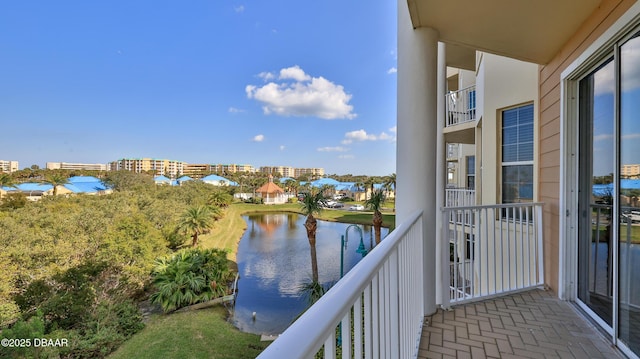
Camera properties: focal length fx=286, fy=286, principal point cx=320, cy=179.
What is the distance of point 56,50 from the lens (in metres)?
19.9

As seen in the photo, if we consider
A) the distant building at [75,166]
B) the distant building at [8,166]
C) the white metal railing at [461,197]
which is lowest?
the white metal railing at [461,197]

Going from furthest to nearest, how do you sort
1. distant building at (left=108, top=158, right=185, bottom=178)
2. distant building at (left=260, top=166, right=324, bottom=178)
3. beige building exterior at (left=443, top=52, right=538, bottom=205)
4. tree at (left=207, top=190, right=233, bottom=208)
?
distant building at (left=260, top=166, right=324, bottom=178)
distant building at (left=108, top=158, right=185, bottom=178)
tree at (left=207, top=190, right=233, bottom=208)
beige building exterior at (left=443, top=52, right=538, bottom=205)

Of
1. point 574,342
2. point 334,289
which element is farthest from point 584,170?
point 334,289

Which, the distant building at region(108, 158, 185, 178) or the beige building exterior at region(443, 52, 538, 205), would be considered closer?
the beige building exterior at region(443, 52, 538, 205)

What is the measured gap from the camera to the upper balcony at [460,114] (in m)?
7.15

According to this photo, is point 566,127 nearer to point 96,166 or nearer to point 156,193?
point 156,193

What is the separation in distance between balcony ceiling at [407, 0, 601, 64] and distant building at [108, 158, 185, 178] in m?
57.2

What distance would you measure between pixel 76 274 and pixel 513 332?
43.5 ft

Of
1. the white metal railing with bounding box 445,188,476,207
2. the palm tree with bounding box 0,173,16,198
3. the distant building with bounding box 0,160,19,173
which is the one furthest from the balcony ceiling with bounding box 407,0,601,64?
the distant building with bounding box 0,160,19,173

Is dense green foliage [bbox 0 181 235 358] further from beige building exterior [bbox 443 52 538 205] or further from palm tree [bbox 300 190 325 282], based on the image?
beige building exterior [bbox 443 52 538 205]

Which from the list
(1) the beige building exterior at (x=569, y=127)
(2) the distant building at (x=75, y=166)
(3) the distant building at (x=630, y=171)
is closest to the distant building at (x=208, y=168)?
(2) the distant building at (x=75, y=166)

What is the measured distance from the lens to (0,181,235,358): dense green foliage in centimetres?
886

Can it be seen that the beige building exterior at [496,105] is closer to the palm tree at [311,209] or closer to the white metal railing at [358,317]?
the white metal railing at [358,317]

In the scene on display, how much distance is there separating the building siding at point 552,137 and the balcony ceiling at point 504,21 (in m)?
0.12
